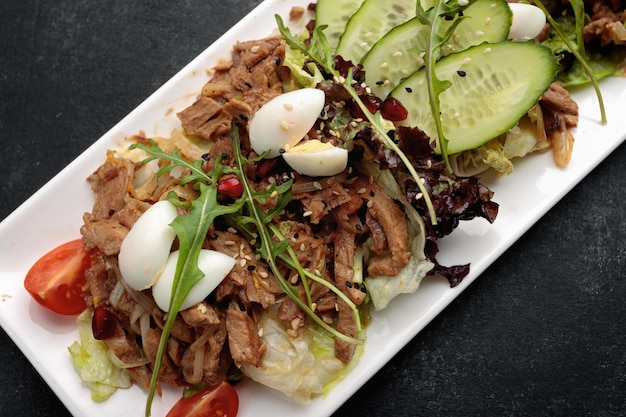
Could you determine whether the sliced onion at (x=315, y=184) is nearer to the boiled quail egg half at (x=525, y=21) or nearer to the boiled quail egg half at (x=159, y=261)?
the boiled quail egg half at (x=159, y=261)

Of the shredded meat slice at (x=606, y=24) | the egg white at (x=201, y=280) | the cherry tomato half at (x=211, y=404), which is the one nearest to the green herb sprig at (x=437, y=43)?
the shredded meat slice at (x=606, y=24)

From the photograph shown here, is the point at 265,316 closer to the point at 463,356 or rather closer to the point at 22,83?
the point at 463,356

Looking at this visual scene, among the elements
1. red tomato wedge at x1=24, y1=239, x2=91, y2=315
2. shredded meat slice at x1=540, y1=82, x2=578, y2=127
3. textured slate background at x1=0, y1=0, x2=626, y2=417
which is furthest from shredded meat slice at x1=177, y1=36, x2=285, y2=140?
shredded meat slice at x1=540, y1=82, x2=578, y2=127

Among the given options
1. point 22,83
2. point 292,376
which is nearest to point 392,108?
point 292,376

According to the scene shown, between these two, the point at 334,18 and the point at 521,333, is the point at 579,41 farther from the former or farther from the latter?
the point at 521,333

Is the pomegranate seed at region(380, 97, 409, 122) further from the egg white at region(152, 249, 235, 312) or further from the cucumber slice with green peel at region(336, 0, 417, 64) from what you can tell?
the egg white at region(152, 249, 235, 312)
